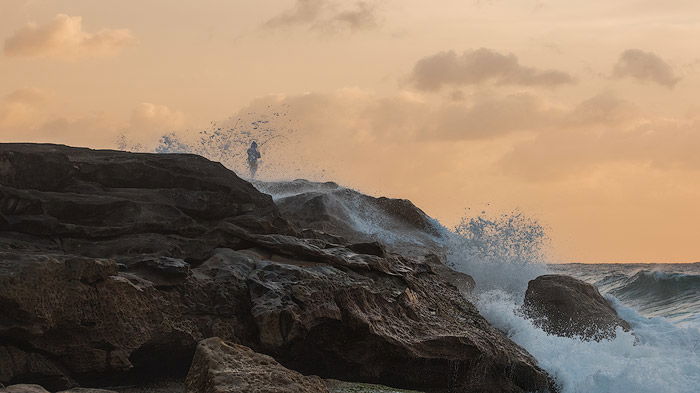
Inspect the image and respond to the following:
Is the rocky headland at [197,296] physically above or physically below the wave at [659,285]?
below

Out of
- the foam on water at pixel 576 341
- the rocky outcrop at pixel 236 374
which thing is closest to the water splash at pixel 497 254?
the foam on water at pixel 576 341

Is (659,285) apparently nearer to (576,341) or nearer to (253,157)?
(253,157)

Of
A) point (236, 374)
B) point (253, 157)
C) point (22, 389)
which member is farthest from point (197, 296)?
point (253, 157)

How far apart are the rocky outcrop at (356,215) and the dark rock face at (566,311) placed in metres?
3.22

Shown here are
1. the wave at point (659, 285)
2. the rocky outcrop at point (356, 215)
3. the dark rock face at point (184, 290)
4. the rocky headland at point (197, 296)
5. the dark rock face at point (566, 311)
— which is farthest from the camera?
the wave at point (659, 285)

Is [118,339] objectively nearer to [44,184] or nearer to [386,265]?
[44,184]

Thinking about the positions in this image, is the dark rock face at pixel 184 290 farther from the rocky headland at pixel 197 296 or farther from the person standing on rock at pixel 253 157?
the person standing on rock at pixel 253 157

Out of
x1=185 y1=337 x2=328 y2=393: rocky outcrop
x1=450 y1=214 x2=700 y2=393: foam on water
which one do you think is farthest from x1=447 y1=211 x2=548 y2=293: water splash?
x1=185 y1=337 x2=328 y2=393: rocky outcrop

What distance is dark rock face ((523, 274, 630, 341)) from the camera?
52.9 ft

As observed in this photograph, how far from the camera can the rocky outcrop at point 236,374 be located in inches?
288

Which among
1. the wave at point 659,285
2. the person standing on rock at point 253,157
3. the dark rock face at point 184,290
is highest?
the person standing on rock at point 253,157

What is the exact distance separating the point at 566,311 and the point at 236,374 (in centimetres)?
1019

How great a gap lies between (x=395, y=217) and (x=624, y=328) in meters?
6.61

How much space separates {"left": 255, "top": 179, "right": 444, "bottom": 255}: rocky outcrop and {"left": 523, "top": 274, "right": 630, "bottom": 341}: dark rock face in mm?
3215
